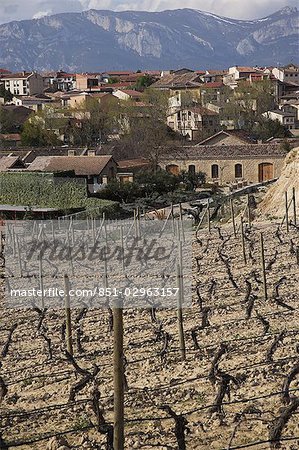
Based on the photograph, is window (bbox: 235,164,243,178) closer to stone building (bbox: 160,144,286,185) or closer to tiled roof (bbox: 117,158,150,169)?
stone building (bbox: 160,144,286,185)

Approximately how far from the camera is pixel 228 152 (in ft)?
103

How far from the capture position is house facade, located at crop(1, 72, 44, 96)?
7362cm

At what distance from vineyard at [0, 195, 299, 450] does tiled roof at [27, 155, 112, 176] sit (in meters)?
16.3

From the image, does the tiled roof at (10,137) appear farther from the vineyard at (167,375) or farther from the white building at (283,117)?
the vineyard at (167,375)

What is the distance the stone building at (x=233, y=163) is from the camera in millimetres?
30953

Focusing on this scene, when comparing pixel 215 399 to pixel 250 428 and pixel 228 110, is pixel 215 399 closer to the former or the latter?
pixel 250 428

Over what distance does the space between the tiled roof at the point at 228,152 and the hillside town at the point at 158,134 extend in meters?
0.04

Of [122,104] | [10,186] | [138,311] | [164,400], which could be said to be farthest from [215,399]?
[122,104]

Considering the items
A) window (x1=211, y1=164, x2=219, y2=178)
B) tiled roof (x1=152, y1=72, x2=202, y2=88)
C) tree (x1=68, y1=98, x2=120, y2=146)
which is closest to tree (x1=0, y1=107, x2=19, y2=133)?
tree (x1=68, y1=98, x2=120, y2=146)

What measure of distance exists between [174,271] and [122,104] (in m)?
34.5

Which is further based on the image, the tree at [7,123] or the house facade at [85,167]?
the tree at [7,123]

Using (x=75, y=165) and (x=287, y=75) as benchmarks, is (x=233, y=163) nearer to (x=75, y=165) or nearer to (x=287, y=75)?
(x=75, y=165)

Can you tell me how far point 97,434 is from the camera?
609cm

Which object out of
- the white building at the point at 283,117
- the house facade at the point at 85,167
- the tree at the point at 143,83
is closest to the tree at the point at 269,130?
the white building at the point at 283,117
